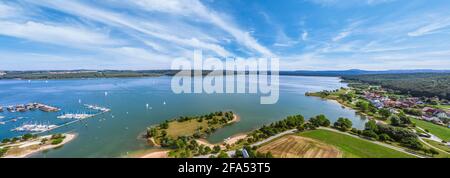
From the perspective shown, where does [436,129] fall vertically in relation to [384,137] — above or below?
below

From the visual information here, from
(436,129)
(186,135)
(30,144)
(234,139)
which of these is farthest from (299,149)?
(30,144)

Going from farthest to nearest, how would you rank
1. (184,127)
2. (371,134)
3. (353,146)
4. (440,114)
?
(440,114) → (184,127) → (371,134) → (353,146)

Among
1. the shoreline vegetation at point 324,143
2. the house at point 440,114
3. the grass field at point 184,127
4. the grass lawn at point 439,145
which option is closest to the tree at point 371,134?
the shoreline vegetation at point 324,143

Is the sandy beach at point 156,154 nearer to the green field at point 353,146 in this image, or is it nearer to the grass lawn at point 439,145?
the green field at point 353,146

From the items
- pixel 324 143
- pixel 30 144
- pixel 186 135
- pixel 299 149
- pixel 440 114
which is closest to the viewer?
pixel 299 149

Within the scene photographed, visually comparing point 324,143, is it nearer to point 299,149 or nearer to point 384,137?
point 299,149
